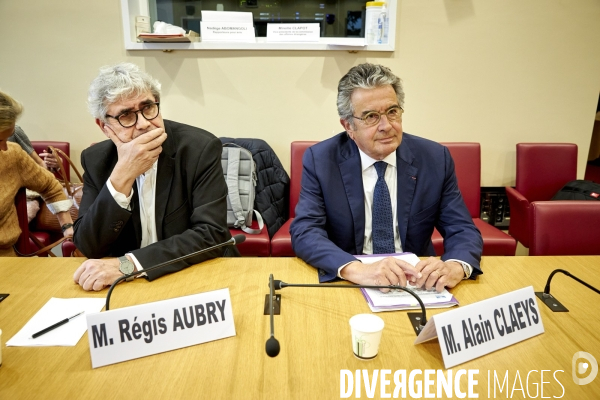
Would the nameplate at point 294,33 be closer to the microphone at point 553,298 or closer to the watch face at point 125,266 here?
the watch face at point 125,266

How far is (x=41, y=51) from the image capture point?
3125 mm

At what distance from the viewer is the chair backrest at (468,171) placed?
2.94 metres

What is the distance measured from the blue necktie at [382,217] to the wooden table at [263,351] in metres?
0.43

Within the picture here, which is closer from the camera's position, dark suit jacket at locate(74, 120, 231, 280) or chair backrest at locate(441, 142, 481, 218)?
dark suit jacket at locate(74, 120, 231, 280)

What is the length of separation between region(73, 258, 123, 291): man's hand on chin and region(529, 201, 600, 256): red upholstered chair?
1573 millimetres

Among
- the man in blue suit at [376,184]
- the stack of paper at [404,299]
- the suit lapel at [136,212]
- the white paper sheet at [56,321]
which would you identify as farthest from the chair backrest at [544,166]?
the white paper sheet at [56,321]

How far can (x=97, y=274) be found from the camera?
1.32 meters

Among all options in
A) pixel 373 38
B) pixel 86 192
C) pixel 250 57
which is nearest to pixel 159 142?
pixel 86 192

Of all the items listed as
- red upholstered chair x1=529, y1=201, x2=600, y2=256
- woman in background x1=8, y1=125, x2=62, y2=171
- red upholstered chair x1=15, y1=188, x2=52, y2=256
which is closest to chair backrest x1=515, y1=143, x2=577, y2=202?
red upholstered chair x1=529, y1=201, x2=600, y2=256

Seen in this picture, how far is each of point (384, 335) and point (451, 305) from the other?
26 cm

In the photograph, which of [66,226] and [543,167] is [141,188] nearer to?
[66,226]

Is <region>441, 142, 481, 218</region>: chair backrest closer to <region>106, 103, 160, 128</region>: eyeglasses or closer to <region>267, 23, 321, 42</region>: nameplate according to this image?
<region>267, 23, 321, 42</region>: nameplate

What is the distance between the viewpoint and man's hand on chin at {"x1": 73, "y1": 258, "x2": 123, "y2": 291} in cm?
131

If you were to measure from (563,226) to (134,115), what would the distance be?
1724 mm
